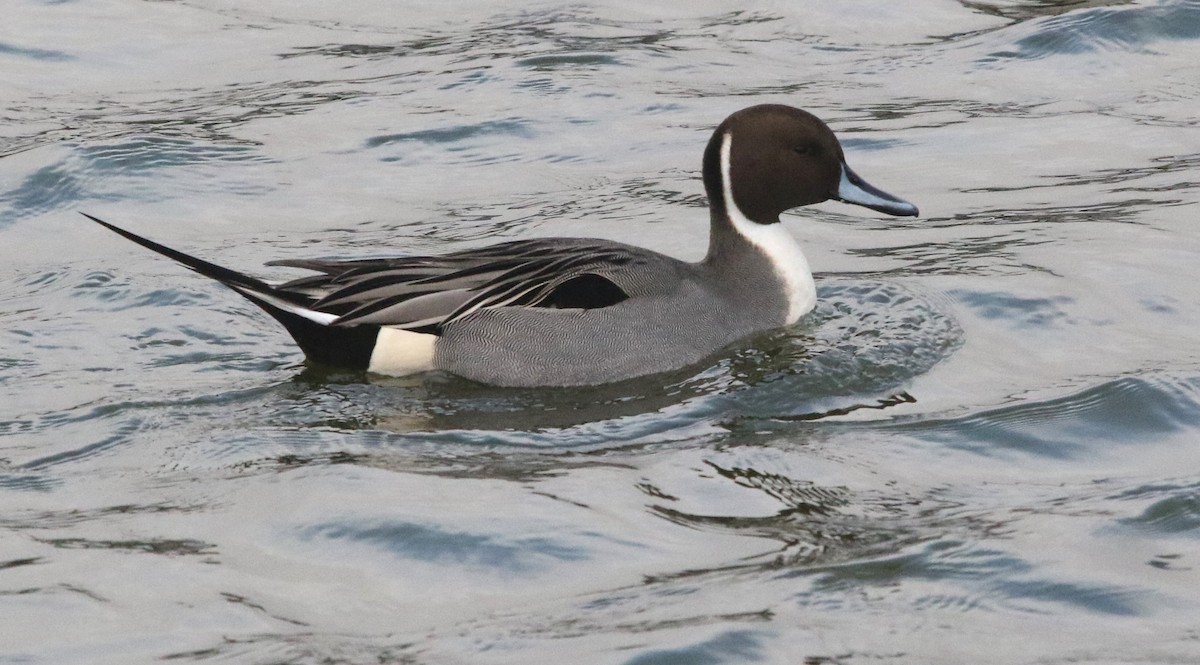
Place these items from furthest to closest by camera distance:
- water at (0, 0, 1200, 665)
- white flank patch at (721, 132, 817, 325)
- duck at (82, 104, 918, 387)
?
1. white flank patch at (721, 132, 817, 325)
2. duck at (82, 104, 918, 387)
3. water at (0, 0, 1200, 665)

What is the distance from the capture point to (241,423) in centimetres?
588

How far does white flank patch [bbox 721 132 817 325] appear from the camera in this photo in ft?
22.7

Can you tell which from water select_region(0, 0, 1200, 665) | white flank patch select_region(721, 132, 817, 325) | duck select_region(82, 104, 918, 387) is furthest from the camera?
white flank patch select_region(721, 132, 817, 325)

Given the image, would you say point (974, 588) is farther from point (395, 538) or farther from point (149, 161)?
point (149, 161)

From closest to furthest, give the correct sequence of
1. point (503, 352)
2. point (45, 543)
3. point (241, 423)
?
1. point (45, 543)
2. point (241, 423)
3. point (503, 352)

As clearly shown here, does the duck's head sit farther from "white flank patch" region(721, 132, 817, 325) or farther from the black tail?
the black tail

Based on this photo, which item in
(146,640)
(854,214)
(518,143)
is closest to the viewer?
(146,640)

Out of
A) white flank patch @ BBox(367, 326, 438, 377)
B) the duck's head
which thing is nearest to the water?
white flank patch @ BBox(367, 326, 438, 377)

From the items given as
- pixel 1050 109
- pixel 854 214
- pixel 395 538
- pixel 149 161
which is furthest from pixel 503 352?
pixel 1050 109

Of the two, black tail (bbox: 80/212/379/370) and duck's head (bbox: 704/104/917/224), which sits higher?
duck's head (bbox: 704/104/917/224)

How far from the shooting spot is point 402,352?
21.2ft

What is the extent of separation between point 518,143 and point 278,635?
564 centimetres

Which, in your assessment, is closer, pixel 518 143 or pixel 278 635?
pixel 278 635

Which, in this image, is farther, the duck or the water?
the duck
